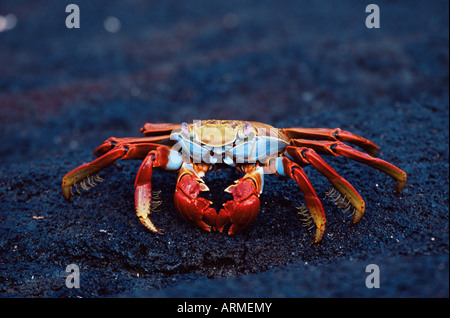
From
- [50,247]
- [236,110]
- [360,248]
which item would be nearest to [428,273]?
[360,248]

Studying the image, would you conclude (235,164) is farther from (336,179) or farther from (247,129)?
(336,179)

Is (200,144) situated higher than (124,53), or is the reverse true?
(124,53)

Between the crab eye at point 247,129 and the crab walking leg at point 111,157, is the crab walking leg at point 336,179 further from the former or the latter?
the crab walking leg at point 111,157

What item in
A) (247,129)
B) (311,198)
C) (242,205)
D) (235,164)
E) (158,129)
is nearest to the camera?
(242,205)

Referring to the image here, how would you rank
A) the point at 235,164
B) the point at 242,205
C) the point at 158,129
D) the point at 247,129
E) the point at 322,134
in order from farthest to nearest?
the point at 158,129 → the point at 322,134 → the point at 235,164 → the point at 247,129 → the point at 242,205

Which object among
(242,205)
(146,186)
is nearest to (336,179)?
(242,205)
